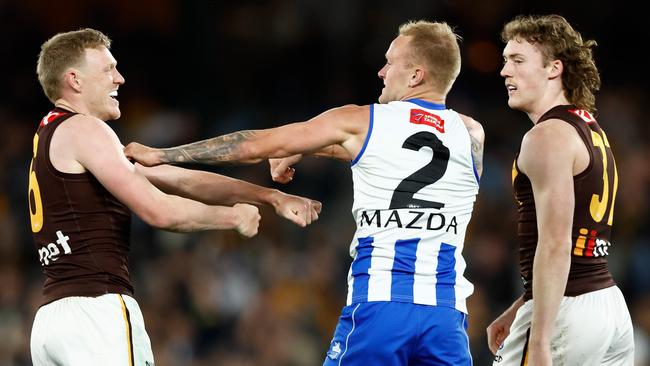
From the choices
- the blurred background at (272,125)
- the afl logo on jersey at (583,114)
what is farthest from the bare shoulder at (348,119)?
the blurred background at (272,125)

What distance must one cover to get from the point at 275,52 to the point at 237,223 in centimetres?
964

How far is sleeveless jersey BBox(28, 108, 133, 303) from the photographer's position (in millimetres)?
5480

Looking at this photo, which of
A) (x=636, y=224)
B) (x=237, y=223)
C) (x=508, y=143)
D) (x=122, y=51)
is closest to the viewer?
(x=237, y=223)

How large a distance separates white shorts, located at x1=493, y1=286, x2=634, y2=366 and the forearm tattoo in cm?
191

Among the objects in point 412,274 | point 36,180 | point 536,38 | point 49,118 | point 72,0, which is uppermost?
point 72,0

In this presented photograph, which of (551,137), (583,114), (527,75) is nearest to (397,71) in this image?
(527,75)

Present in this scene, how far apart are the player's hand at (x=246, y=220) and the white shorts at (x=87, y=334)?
75 cm

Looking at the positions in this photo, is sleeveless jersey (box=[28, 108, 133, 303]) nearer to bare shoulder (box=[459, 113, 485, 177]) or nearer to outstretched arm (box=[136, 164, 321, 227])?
outstretched arm (box=[136, 164, 321, 227])

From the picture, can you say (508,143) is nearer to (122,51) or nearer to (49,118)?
(122,51)

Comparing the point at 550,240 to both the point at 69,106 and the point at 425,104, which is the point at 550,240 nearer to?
the point at 425,104

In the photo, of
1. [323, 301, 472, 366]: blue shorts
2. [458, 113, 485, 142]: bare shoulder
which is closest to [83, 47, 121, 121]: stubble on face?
[323, 301, 472, 366]: blue shorts

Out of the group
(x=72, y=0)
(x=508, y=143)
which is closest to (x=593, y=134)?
(x=508, y=143)

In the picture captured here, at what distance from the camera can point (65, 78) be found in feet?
19.0

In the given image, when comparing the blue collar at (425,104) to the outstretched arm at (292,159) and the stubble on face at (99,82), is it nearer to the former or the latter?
the outstretched arm at (292,159)
